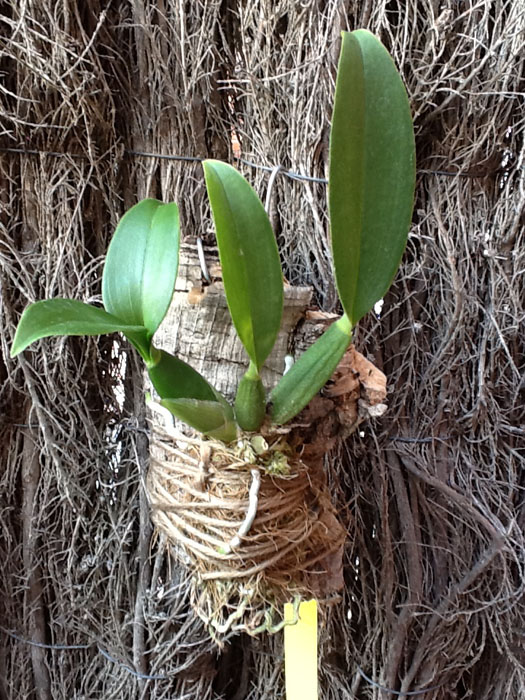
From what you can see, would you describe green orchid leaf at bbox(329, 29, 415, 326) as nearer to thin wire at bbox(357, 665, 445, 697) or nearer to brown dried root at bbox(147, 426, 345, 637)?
brown dried root at bbox(147, 426, 345, 637)

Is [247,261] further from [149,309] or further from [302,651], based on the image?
[302,651]

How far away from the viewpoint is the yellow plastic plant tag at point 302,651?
670 mm

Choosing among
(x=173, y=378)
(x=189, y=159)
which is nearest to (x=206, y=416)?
(x=173, y=378)

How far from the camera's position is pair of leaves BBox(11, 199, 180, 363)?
0.47 meters

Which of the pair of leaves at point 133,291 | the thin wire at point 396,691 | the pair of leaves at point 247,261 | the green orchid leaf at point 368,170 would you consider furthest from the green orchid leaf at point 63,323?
the thin wire at point 396,691

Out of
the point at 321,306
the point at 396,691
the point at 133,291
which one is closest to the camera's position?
the point at 133,291

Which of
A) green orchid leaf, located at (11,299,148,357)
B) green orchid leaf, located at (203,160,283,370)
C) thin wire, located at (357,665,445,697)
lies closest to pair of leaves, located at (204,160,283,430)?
green orchid leaf, located at (203,160,283,370)

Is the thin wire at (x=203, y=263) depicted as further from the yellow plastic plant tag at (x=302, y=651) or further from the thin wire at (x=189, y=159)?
the yellow plastic plant tag at (x=302, y=651)

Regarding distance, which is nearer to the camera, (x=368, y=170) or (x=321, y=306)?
(x=368, y=170)

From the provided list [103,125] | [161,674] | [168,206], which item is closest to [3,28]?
[103,125]

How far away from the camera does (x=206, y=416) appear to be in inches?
21.4

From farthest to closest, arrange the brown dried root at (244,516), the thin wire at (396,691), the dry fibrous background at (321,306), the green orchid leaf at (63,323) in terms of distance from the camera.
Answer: the thin wire at (396,691) < the dry fibrous background at (321,306) < the brown dried root at (244,516) < the green orchid leaf at (63,323)

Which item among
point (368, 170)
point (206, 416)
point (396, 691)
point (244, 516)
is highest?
point (368, 170)

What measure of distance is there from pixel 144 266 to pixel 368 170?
257 millimetres
